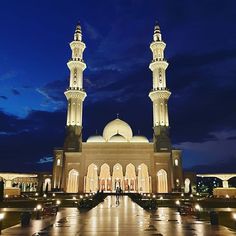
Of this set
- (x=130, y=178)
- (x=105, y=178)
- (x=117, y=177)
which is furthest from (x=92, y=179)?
(x=130, y=178)

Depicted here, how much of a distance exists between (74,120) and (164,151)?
11729 mm

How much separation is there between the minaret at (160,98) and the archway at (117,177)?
17.2 feet

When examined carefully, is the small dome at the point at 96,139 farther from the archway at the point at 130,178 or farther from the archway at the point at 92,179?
the archway at the point at 130,178

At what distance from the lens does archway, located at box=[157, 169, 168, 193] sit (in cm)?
3641

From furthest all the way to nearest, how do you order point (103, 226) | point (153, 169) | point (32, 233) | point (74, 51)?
point (74, 51), point (153, 169), point (103, 226), point (32, 233)

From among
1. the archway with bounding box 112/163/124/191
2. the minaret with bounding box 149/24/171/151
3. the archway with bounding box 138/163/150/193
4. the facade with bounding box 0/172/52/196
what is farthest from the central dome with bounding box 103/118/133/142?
the facade with bounding box 0/172/52/196

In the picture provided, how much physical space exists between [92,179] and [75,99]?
10547mm

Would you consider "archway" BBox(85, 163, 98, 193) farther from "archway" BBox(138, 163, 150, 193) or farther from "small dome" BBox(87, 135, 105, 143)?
"archway" BBox(138, 163, 150, 193)

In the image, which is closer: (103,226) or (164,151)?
(103,226)

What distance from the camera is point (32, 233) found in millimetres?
7680

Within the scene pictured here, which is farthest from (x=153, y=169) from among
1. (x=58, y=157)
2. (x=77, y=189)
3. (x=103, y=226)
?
(x=103, y=226)

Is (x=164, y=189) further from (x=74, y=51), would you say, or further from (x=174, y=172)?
(x=74, y=51)

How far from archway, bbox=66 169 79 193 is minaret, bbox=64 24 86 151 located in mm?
2887

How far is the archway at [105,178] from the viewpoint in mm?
37438
